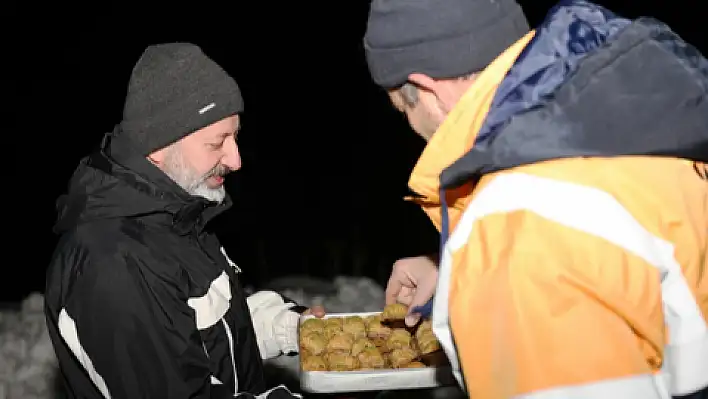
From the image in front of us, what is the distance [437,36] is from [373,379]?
3.82 ft

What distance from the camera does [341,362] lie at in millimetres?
2371

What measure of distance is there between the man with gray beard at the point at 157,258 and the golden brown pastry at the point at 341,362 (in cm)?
22

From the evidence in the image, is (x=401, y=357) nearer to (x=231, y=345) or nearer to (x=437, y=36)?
(x=231, y=345)

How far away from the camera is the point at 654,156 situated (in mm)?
1225

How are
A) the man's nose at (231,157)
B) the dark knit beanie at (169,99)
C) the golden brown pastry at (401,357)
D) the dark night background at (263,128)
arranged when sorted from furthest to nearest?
the dark night background at (263,128), the golden brown pastry at (401,357), the man's nose at (231,157), the dark knit beanie at (169,99)

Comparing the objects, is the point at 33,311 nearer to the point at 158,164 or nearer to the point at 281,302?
the point at 281,302

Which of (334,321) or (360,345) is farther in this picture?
(334,321)

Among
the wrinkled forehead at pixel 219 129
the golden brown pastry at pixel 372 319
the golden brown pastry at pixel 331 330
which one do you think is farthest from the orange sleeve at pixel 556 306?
the golden brown pastry at pixel 372 319

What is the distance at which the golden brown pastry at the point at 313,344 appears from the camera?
2430 millimetres

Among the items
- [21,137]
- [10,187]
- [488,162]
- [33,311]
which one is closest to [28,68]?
[21,137]

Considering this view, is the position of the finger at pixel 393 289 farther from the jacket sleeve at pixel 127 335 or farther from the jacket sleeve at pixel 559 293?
the jacket sleeve at pixel 559 293

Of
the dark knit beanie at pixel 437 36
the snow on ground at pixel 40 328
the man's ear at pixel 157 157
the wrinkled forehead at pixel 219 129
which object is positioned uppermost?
the dark knit beanie at pixel 437 36

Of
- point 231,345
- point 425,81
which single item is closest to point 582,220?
point 425,81

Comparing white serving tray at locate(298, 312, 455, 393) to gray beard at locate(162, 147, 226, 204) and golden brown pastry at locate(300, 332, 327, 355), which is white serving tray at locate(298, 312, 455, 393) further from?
gray beard at locate(162, 147, 226, 204)
